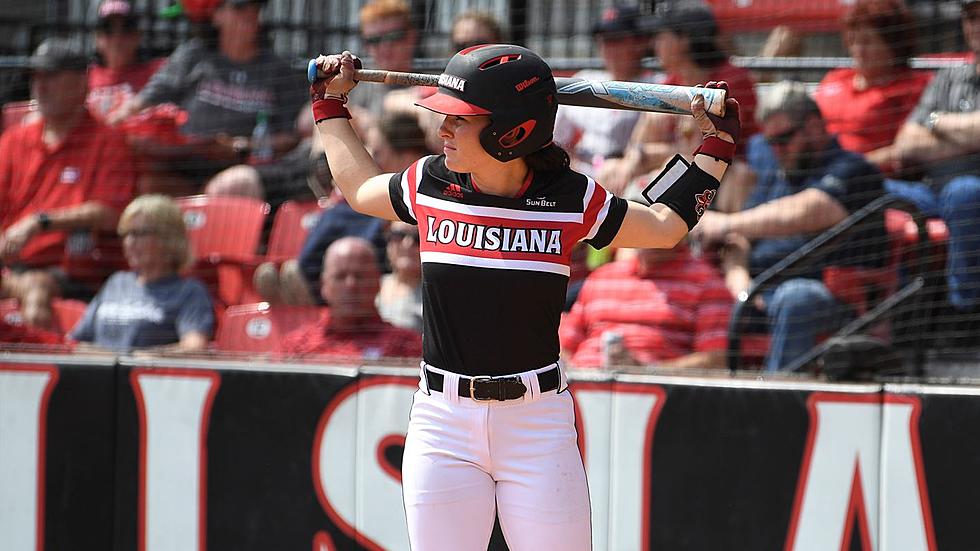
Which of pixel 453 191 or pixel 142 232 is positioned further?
pixel 142 232

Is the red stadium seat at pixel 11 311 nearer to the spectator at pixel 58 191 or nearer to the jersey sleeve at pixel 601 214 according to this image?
the spectator at pixel 58 191

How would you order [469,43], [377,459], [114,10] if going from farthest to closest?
[114,10] → [469,43] → [377,459]

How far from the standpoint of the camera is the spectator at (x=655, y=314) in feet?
16.4

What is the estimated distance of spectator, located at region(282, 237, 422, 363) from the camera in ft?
17.4

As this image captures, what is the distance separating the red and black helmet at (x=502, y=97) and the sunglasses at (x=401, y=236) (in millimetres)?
2348

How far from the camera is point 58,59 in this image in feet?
21.7

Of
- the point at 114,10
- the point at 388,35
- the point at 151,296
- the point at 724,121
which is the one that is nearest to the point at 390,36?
the point at 388,35

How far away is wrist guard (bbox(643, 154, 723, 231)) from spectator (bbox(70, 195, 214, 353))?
2.85m

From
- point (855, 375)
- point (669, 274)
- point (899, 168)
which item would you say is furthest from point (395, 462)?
point (899, 168)

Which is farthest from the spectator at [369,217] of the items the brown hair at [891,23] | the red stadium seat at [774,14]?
the brown hair at [891,23]

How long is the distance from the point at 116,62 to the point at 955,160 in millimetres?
4730

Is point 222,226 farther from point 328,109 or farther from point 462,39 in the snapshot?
point 328,109

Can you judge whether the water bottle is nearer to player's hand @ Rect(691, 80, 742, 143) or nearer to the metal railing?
the metal railing

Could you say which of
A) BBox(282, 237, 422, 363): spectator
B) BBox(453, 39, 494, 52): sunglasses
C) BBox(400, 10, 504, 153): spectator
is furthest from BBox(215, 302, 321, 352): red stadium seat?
BBox(453, 39, 494, 52): sunglasses
